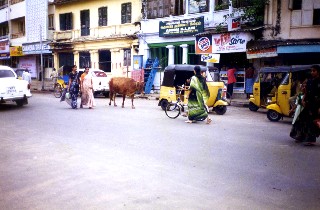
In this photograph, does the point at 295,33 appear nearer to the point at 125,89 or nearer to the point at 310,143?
the point at 125,89

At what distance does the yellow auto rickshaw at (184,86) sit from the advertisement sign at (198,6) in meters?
9.03

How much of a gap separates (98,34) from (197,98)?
19694 millimetres

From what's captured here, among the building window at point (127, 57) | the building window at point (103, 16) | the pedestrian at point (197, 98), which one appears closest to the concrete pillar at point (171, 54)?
the building window at point (127, 57)

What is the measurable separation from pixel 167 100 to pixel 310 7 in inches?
362

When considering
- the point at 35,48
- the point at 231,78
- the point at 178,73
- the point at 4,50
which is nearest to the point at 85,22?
the point at 35,48

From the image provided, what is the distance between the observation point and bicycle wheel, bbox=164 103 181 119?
443 inches

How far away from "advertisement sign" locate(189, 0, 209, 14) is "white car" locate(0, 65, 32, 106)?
493 inches

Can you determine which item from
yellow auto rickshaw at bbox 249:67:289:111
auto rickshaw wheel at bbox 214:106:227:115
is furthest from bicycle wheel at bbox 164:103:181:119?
yellow auto rickshaw at bbox 249:67:289:111

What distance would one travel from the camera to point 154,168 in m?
5.30

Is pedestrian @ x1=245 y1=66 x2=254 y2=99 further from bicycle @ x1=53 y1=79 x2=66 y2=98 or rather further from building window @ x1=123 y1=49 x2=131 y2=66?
bicycle @ x1=53 y1=79 x2=66 y2=98

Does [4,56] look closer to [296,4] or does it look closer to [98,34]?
[98,34]

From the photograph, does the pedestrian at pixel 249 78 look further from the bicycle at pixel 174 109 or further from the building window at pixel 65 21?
the building window at pixel 65 21

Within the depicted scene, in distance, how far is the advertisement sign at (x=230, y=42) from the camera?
59.9 feet

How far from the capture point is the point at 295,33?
17.0 m
